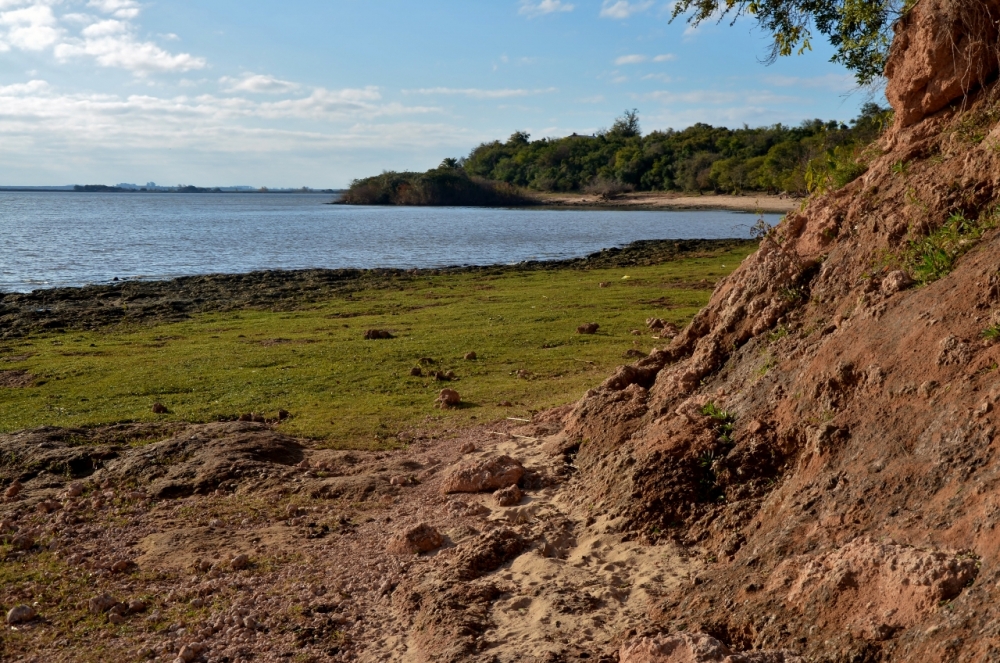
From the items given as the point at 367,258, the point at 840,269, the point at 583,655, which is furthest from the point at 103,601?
the point at 367,258

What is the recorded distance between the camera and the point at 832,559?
4.54 meters

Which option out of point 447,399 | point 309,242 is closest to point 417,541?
point 447,399

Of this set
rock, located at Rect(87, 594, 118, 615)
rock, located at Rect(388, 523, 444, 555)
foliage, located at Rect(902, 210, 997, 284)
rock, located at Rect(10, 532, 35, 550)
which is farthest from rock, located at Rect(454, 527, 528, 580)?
rock, located at Rect(10, 532, 35, 550)

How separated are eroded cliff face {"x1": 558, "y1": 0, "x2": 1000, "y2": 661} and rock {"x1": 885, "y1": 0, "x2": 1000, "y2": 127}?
0.06ft

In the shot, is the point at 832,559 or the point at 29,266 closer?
the point at 832,559

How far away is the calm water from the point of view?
4184 centimetres

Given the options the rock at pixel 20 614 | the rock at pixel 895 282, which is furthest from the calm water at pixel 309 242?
the rock at pixel 895 282

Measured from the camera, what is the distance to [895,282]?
644 centimetres

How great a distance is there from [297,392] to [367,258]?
32.4m

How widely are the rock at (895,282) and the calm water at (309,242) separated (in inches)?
→ 1363

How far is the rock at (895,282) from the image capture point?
6.41 metres

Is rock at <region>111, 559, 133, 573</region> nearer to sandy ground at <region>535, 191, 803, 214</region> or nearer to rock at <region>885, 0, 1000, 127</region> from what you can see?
rock at <region>885, 0, 1000, 127</region>

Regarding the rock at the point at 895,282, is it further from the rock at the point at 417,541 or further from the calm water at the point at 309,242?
the calm water at the point at 309,242

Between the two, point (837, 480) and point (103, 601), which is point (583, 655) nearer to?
point (837, 480)
